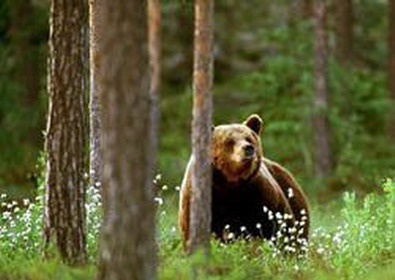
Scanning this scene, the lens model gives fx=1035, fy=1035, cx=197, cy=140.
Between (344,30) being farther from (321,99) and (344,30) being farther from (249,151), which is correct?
(249,151)

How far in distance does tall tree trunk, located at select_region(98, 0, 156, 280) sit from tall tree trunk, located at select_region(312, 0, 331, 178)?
615 inches

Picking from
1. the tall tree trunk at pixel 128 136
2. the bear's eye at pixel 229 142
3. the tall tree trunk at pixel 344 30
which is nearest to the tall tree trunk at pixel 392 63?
the tall tree trunk at pixel 344 30

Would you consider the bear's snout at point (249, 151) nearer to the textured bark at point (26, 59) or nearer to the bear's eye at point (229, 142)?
the bear's eye at point (229, 142)

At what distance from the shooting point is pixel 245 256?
9.55 metres

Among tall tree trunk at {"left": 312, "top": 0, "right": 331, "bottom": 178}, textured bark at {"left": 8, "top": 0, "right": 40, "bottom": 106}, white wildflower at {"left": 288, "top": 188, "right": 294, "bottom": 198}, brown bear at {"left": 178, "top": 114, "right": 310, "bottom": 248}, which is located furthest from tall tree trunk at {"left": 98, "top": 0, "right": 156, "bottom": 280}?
→ textured bark at {"left": 8, "top": 0, "right": 40, "bottom": 106}

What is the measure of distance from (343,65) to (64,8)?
1851 cm

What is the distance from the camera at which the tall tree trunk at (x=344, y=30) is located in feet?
91.3

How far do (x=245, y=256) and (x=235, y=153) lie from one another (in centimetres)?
154

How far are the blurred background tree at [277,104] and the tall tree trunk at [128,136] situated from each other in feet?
48.3

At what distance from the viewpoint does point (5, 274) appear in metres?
8.54

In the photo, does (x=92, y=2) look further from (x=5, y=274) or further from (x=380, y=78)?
(x=380, y=78)

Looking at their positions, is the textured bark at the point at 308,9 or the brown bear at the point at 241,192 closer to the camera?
the brown bear at the point at 241,192

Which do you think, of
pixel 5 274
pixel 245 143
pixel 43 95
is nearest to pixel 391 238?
pixel 245 143

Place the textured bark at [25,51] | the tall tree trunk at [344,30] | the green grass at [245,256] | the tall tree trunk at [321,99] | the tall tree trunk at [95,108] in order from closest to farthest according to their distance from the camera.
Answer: the green grass at [245,256] → the tall tree trunk at [95,108] → the tall tree trunk at [321,99] → the textured bark at [25,51] → the tall tree trunk at [344,30]
